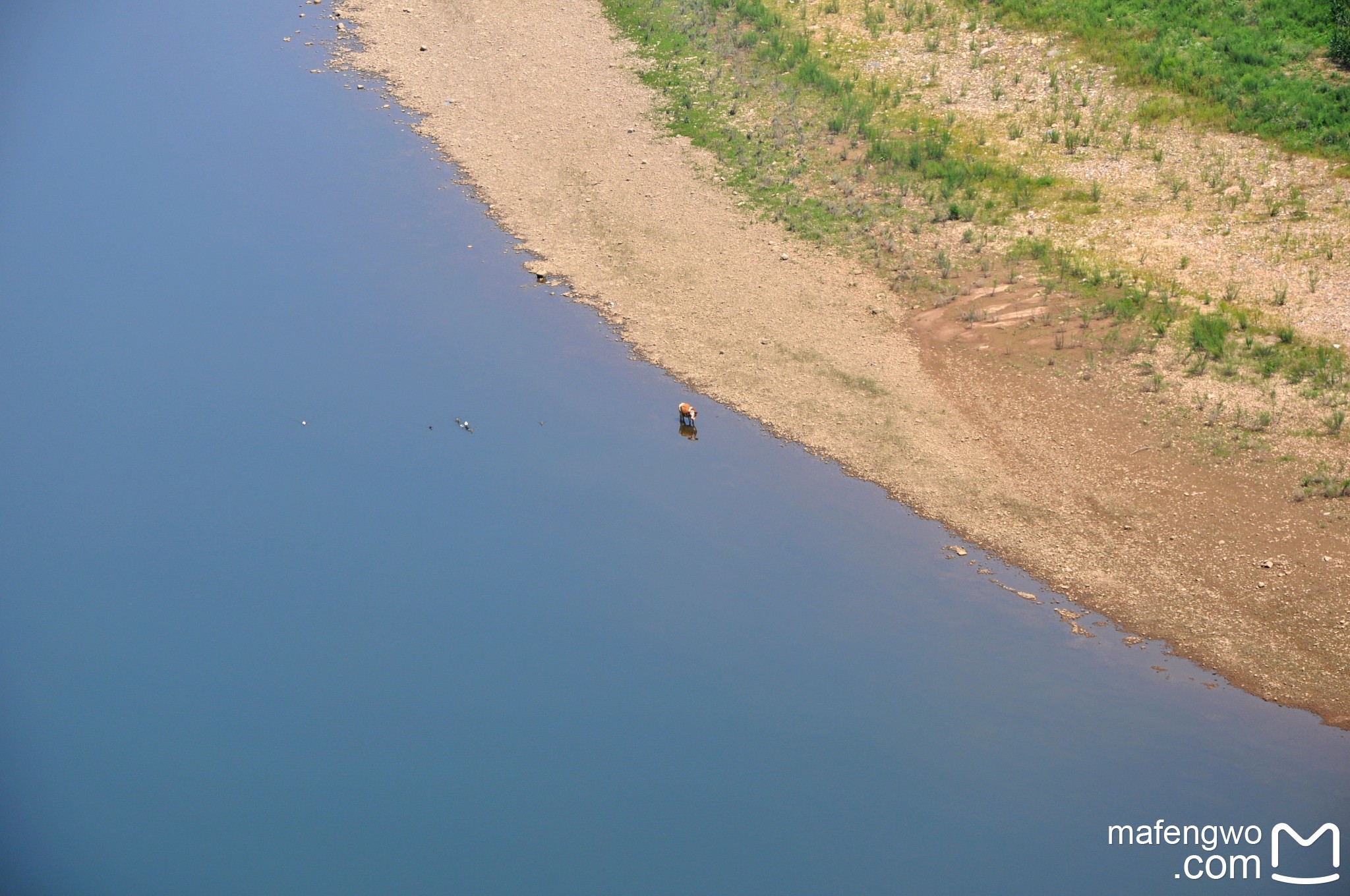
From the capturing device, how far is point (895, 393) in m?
21.5

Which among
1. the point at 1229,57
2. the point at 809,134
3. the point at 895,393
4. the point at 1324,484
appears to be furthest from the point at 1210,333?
the point at 809,134

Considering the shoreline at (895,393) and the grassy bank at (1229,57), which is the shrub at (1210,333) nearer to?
the shoreline at (895,393)

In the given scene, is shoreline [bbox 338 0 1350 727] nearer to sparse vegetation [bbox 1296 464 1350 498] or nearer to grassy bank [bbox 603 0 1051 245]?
sparse vegetation [bbox 1296 464 1350 498]

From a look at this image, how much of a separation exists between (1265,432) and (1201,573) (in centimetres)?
328

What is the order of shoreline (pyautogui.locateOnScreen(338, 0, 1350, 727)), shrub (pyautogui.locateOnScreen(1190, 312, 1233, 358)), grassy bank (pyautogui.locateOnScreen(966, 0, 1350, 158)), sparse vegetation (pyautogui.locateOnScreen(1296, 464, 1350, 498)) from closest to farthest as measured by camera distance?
shoreline (pyautogui.locateOnScreen(338, 0, 1350, 727)) → sparse vegetation (pyautogui.locateOnScreen(1296, 464, 1350, 498)) → shrub (pyautogui.locateOnScreen(1190, 312, 1233, 358)) → grassy bank (pyautogui.locateOnScreen(966, 0, 1350, 158))

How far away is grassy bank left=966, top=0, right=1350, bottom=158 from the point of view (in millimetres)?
26156

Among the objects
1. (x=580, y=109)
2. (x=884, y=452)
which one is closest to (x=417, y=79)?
(x=580, y=109)

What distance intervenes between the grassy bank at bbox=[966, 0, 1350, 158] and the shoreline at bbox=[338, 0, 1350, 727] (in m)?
9.50

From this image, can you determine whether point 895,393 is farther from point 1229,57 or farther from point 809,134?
point 1229,57

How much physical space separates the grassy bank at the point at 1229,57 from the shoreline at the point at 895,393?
950 centimetres

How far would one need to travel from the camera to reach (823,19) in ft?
108

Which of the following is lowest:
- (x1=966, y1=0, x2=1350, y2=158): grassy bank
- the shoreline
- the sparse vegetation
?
the shoreline

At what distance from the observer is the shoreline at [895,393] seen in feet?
57.2

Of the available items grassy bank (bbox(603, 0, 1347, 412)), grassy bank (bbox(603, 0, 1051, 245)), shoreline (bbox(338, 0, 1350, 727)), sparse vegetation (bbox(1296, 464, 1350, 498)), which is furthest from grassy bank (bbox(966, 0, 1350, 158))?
sparse vegetation (bbox(1296, 464, 1350, 498))
